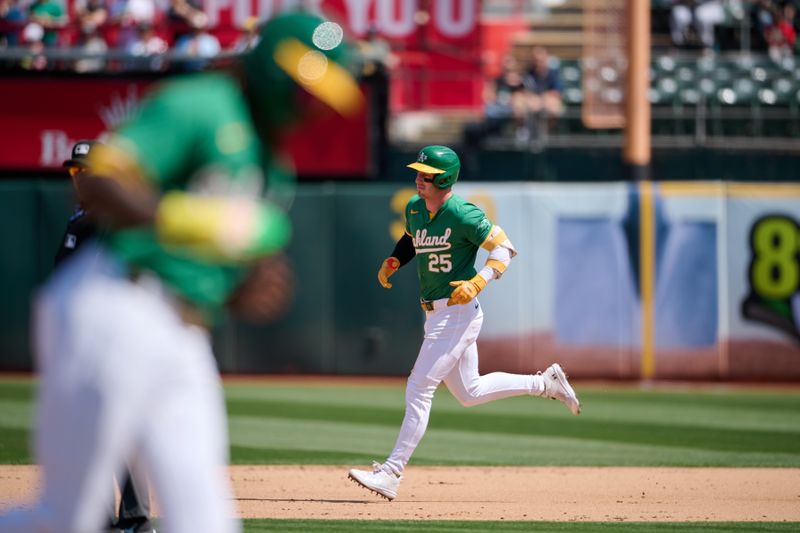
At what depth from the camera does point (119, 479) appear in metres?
6.32

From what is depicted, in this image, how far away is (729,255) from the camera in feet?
51.6

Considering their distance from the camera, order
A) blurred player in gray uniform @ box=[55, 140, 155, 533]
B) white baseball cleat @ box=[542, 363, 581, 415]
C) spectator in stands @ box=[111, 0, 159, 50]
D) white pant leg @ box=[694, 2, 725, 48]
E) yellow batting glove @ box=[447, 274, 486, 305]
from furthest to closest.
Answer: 1. white pant leg @ box=[694, 2, 725, 48]
2. spectator in stands @ box=[111, 0, 159, 50]
3. white baseball cleat @ box=[542, 363, 581, 415]
4. yellow batting glove @ box=[447, 274, 486, 305]
5. blurred player in gray uniform @ box=[55, 140, 155, 533]

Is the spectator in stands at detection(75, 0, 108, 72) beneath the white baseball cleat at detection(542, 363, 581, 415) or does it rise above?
above

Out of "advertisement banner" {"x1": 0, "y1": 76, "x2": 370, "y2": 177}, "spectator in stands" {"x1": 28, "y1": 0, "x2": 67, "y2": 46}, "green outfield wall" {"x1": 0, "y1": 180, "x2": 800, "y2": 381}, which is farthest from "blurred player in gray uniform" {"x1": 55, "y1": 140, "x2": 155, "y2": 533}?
"spectator in stands" {"x1": 28, "y1": 0, "x2": 67, "y2": 46}

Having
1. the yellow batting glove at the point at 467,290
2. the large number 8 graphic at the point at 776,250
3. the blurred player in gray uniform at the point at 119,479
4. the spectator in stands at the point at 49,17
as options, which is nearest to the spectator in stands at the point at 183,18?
the spectator in stands at the point at 49,17

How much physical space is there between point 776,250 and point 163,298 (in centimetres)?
1328

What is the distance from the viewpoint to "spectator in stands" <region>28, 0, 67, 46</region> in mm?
17047

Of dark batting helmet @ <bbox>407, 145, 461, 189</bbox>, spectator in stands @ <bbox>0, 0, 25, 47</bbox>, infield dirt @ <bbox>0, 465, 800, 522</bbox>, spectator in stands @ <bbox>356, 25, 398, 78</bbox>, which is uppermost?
spectator in stands @ <bbox>0, 0, 25, 47</bbox>

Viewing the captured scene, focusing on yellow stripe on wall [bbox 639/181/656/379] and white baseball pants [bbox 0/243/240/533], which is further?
yellow stripe on wall [bbox 639/181/656/379]

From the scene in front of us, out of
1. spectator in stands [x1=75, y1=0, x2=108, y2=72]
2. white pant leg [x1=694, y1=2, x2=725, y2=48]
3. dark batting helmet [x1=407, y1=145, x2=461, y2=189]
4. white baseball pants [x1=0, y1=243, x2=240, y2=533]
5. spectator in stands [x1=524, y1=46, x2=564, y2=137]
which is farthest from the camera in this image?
white pant leg [x1=694, y1=2, x2=725, y2=48]

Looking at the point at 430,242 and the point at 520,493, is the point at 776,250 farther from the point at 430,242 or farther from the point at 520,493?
the point at 430,242

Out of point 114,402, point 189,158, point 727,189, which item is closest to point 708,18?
point 727,189

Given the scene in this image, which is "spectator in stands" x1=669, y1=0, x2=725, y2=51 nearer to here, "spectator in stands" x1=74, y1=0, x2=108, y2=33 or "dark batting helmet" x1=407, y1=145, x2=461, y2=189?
"spectator in stands" x1=74, y1=0, x2=108, y2=33

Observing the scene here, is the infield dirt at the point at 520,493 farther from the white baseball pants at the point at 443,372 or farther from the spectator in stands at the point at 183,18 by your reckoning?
the spectator in stands at the point at 183,18
